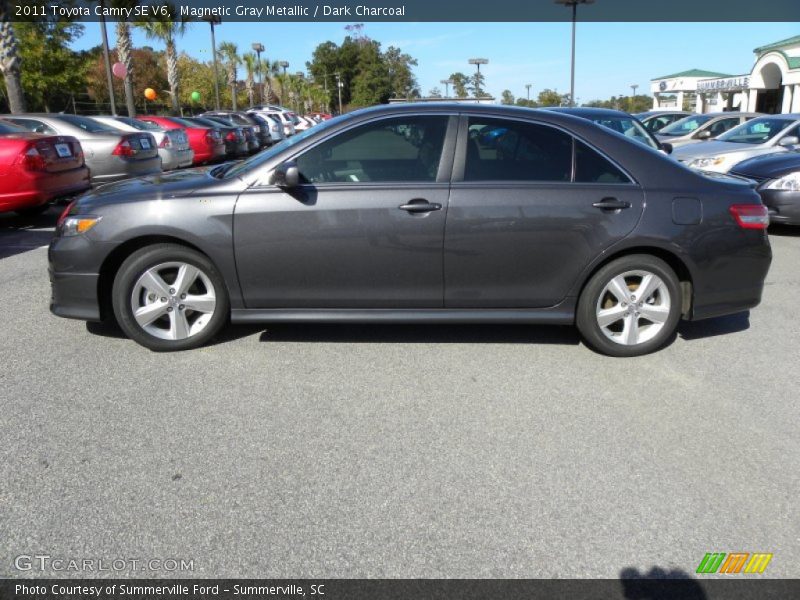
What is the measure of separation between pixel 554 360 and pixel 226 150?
14777 mm

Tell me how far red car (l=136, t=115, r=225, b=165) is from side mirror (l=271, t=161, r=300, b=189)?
12.7 metres

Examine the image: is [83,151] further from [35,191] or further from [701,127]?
[701,127]

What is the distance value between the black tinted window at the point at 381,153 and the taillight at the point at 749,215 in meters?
2.01

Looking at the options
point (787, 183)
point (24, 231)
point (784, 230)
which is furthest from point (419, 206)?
point (784, 230)

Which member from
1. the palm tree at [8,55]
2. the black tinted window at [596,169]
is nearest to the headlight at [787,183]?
the black tinted window at [596,169]

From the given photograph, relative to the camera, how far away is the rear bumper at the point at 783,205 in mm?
8039

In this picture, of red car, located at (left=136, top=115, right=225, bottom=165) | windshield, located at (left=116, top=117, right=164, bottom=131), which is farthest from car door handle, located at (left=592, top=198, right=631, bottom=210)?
red car, located at (left=136, top=115, right=225, bottom=165)

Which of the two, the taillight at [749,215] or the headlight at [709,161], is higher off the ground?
the headlight at [709,161]

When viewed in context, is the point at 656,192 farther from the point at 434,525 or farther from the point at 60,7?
the point at 60,7

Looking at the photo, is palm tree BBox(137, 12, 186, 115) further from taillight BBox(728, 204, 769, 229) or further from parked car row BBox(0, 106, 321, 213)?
taillight BBox(728, 204, 769, 229)

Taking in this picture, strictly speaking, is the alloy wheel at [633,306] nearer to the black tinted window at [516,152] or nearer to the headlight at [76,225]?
the black tinted window at [516,152]

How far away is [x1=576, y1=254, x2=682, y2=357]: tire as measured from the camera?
13.7ft

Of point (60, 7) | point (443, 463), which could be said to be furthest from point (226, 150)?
point (60, 7)

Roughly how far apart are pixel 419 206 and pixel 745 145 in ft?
29.9
